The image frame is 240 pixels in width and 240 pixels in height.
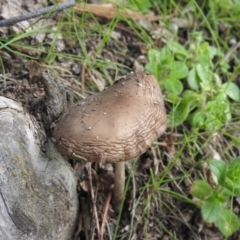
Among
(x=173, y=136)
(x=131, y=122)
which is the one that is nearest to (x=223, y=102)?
(x=173, y=136)

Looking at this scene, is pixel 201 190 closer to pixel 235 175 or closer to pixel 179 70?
pixel 235 175

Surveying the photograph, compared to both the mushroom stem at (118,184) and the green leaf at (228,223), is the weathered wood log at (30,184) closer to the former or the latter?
the mushroom stem at (118,184)

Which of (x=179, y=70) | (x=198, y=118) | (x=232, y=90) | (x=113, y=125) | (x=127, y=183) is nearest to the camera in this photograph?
(x=113, y=125)

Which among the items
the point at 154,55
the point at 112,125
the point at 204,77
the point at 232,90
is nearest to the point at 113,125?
the point at 112,125

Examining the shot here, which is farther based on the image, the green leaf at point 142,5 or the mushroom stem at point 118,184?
the green leaf at point 142,5

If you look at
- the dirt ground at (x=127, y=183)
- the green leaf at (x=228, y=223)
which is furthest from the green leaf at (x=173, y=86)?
the green leaf at (x=228, y=223)
